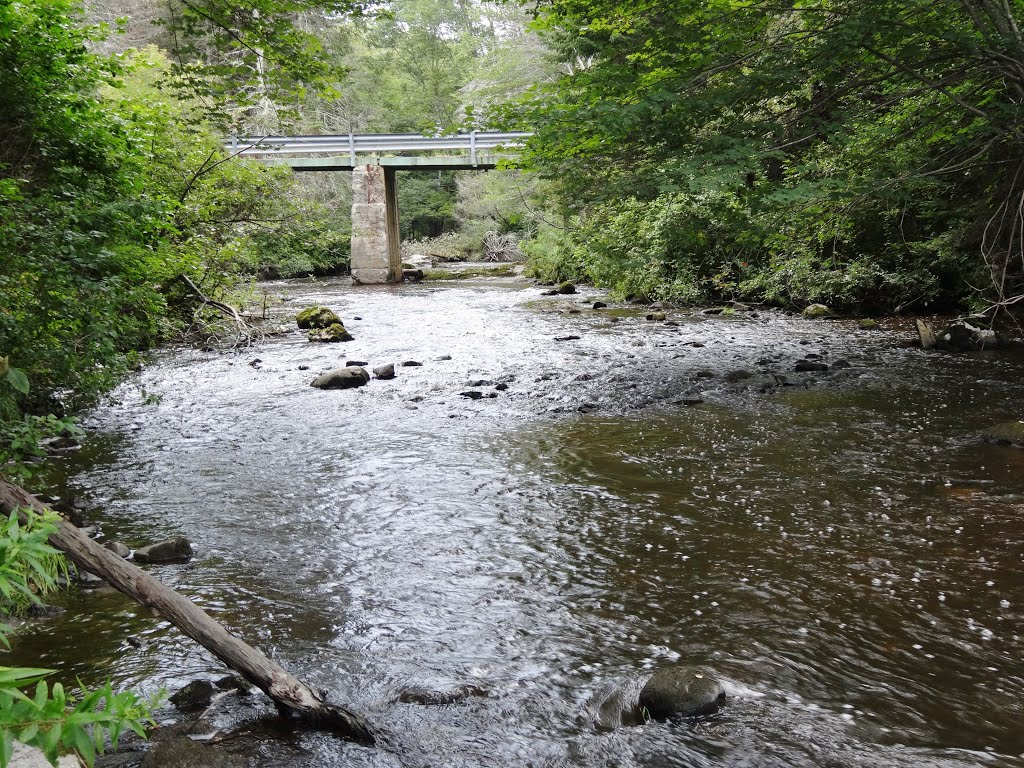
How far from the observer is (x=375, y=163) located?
34.4m

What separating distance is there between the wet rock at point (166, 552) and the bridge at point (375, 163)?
94.3 ft

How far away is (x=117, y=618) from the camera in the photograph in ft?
14.5

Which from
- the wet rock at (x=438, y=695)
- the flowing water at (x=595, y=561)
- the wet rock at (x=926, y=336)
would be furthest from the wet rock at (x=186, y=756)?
the wet rock at (x=926, y=336)

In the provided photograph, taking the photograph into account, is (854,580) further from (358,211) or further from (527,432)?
(358,211)

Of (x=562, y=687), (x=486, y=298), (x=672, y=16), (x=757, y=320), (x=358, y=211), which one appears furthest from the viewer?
(x=358, y=211)

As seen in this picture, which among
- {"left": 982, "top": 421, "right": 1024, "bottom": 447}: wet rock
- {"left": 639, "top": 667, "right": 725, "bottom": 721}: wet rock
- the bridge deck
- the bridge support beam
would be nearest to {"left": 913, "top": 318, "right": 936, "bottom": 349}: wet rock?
{"left": 982, "top": 421, "right": 1024, "bottom": 447}: wet rock

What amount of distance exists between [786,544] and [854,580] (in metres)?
0.63

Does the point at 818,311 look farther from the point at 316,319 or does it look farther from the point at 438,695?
the point at 438,695

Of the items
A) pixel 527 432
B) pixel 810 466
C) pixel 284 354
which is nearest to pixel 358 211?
pixel 284 354

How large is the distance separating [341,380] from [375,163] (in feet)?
83.4

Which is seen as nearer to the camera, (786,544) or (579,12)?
(786,544)

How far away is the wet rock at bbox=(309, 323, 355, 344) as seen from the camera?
16109mm

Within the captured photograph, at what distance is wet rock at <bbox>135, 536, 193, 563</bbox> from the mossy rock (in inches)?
495

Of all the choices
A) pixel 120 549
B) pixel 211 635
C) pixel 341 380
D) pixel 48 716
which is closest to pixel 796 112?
pixel 341 380
